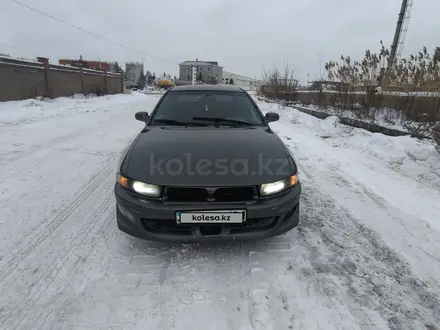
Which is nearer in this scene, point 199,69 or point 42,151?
point 42,151

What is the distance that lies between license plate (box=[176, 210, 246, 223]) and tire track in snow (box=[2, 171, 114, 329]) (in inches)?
38.2

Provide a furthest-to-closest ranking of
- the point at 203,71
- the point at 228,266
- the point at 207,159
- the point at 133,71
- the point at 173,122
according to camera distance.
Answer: the point at 203,71, the point at 133,71, the point at 173,122, the point at 207,159, the point at 228,266

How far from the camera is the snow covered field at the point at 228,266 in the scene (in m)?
1.90

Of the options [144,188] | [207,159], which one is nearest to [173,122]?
[207,159]

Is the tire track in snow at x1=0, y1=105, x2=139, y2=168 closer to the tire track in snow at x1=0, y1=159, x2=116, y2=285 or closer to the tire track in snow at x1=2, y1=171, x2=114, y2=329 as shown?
the tire track in snow at x1=0, y1=159, x2=116, y2=285

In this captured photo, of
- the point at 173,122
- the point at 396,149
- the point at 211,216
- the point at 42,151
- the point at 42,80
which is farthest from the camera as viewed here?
the point at 42,80

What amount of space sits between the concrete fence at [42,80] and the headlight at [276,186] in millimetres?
14543

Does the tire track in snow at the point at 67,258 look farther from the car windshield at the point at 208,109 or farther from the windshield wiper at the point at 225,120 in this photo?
the windshield wiper at the point at 225,120

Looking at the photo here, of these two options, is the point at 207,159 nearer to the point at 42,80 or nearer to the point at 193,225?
the point at 193,225

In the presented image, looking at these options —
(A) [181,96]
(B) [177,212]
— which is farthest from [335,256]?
(A) [181,96]

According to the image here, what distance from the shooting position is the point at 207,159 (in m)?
2.56

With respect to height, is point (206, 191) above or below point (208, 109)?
below

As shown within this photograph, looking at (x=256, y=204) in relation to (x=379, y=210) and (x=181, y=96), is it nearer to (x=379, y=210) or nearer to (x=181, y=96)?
(x=379, y=210)

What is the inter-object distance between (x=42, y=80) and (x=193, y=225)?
17.6 m
